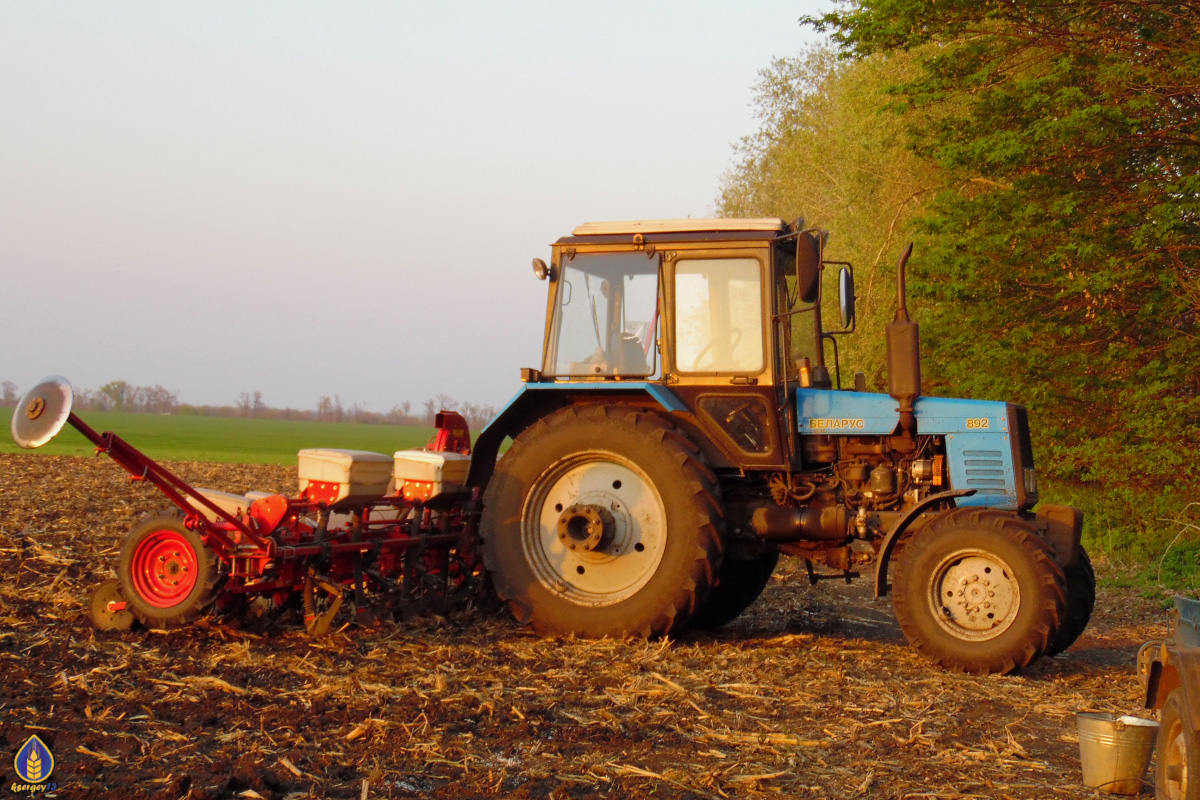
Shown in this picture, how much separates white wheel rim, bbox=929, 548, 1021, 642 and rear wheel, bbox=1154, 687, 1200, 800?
7.73 feet

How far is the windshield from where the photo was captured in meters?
7.08

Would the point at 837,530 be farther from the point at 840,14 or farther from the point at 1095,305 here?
the point at 840,14

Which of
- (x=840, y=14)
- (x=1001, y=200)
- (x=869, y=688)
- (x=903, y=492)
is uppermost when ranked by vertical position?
(x=840, y=14)

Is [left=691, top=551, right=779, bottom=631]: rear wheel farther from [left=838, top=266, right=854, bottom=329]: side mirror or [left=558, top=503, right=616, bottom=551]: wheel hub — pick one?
[left=838, top=266, right=854, bottom=329]: side mirror

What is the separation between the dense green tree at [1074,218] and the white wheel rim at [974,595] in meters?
6.43

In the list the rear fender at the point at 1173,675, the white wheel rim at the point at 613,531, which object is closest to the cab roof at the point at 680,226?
the white wheel rim at the point at 613,531

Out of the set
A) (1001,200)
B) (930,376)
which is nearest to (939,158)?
(1001,200)

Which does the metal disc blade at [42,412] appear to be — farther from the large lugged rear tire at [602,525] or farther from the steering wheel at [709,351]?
the steering wheel at [709,351]

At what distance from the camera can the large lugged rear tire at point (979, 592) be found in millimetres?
5926

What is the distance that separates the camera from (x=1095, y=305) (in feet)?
41.9

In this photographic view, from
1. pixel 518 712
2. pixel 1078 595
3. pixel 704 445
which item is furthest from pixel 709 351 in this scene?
pixel 518 712

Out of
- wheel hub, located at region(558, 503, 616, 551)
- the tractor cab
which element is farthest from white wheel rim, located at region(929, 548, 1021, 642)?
wheel hub, located at region(558, 503, 616, 551)

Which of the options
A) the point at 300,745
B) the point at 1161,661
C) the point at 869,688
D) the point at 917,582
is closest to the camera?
the point at 1161,661

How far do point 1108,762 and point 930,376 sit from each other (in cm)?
1208
